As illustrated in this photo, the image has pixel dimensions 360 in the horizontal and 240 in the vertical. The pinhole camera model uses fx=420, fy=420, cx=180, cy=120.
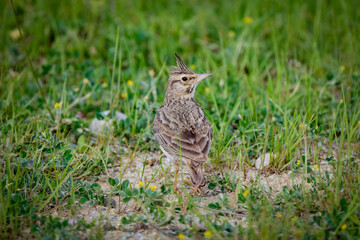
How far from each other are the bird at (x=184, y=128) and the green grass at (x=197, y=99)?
0.91 ft

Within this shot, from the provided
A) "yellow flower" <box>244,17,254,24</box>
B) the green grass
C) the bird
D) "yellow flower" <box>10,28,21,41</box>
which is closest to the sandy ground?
the green grass

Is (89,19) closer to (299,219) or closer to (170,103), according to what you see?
(170,103)

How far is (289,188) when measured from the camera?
4234 mm

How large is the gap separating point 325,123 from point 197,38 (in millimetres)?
2905

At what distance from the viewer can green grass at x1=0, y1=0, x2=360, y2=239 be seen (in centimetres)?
364

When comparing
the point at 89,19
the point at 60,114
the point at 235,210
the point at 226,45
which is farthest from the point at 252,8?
the point at 235,210

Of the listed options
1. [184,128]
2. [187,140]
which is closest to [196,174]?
[187,140]

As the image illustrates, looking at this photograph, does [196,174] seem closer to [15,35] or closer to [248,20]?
[248,20]

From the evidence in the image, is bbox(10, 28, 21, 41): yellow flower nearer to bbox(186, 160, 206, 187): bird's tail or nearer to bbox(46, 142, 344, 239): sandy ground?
bbox(46, 142, 344, 239): sandy ground

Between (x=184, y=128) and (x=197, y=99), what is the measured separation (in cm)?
100

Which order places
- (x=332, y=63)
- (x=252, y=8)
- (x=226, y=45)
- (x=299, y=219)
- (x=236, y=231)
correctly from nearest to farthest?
1. (x=236, y=231)
2. (x=299, y=219)
3. (x=332, y=63)
4. (x=226, y=45)
5. (x=252, y=8)

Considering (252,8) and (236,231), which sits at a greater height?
(252,8)

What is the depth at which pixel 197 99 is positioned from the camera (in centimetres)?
536

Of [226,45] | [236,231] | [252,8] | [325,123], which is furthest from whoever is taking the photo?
[252,8]
